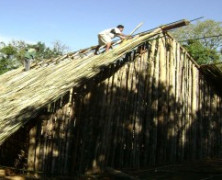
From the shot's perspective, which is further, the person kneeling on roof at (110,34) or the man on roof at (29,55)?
the man on roof at (29,55)

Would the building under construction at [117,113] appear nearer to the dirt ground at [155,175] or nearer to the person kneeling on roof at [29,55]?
the dirt ground at [155,175]

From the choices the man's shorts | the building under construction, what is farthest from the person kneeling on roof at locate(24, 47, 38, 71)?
the man's shorts

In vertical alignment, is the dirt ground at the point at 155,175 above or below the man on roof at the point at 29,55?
below

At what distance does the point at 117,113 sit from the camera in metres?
10.3

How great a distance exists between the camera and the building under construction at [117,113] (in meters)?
8.61

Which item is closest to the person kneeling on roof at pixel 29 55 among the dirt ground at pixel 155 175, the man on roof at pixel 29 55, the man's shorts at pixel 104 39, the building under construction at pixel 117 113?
the man on roof at pixel 29 55

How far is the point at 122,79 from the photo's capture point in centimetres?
1046

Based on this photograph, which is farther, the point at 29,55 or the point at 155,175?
the point at 29,55

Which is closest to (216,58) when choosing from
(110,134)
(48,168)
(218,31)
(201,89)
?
(218,31)

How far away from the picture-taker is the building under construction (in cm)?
861

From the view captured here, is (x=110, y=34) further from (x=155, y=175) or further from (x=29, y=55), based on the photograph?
(x=155, y=175)

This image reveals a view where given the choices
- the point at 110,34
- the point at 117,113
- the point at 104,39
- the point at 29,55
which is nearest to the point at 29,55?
the point at 29,55

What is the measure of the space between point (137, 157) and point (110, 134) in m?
1.54

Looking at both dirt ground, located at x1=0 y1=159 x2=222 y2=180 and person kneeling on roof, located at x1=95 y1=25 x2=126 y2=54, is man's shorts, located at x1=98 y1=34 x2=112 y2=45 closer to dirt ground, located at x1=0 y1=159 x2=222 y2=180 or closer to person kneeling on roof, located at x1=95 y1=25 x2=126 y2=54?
person kneeling on roof, located at x1=95 y1=25 x2=126 y2=54
